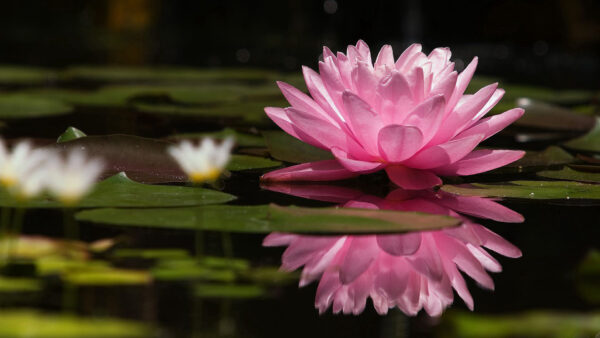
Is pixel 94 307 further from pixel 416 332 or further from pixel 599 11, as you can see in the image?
pixel 599 11

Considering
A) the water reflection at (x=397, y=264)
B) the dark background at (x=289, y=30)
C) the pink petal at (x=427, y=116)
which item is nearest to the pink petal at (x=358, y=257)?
the water reflection at (x=397, y=264)

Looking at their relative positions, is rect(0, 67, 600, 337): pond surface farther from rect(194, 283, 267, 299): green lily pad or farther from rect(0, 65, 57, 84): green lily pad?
rect(0, 65, 57, 84): green lily pad

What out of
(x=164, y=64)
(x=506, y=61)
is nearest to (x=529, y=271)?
(x=164, y=64)

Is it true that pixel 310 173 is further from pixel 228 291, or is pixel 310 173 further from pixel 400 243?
pixel 228 291

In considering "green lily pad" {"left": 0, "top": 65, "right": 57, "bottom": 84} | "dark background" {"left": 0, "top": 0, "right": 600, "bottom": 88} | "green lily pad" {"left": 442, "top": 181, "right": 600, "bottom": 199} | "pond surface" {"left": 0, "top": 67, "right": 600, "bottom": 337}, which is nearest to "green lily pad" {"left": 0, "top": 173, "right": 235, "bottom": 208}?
Result: "pond surface" {"left": 0, "top": 67, "right": 600, "bottom": 337}

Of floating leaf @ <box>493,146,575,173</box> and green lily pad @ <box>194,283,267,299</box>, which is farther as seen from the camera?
floating leaf @ <box>493,146,575,173</box>

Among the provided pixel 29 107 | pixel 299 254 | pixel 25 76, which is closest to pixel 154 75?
pixel 25 76
